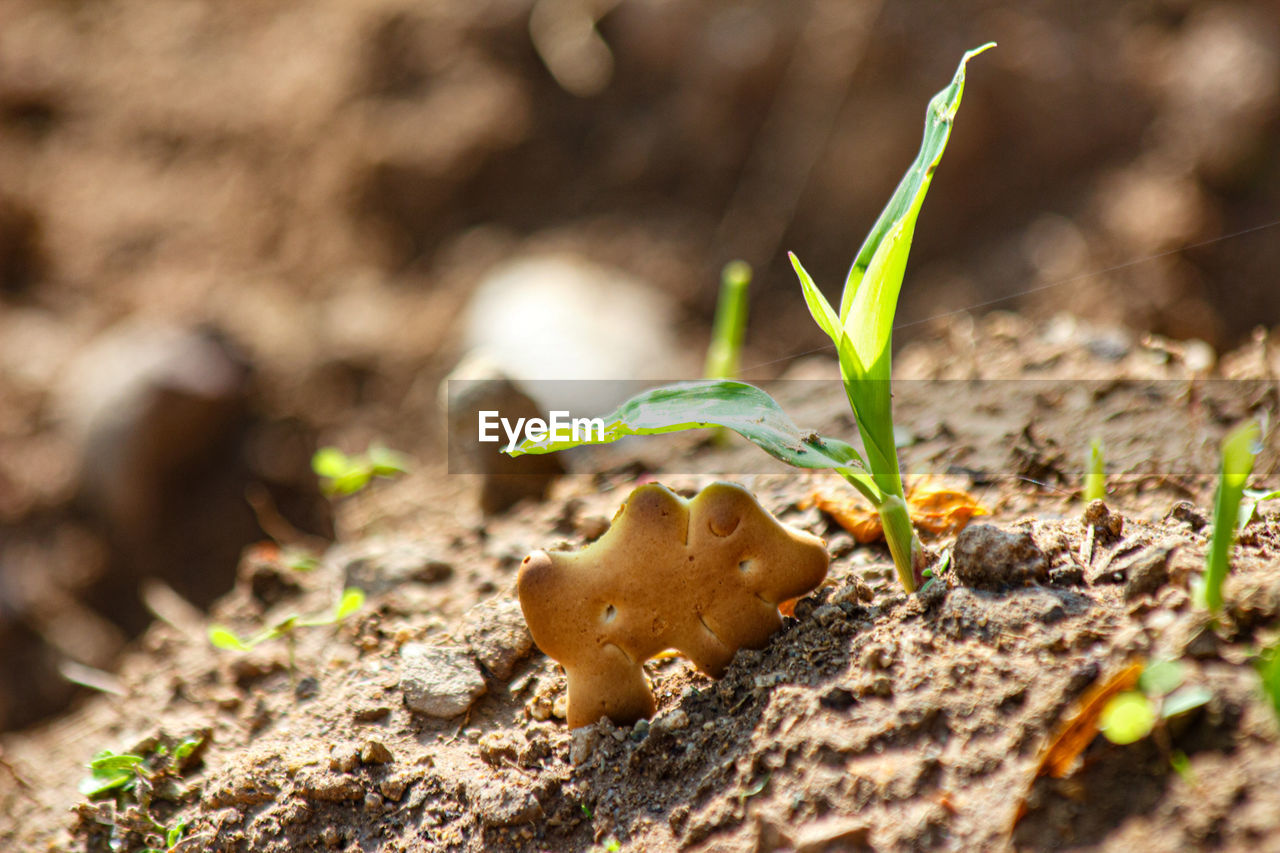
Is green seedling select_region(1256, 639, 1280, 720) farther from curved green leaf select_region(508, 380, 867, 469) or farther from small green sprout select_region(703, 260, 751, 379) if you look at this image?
small green sprout select_region(703, 260, 751, 379)

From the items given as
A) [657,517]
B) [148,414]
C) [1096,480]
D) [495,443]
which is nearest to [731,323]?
[495,443]

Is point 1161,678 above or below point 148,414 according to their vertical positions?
below

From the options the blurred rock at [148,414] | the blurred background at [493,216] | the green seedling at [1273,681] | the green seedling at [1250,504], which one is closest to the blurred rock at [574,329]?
the blurred background at [493,216]

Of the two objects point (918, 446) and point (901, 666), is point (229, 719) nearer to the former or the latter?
point (901, 666)

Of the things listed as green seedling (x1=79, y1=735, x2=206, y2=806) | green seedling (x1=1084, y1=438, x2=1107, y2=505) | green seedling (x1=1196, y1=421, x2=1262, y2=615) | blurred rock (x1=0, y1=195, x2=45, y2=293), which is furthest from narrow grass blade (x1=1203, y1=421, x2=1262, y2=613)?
blurred rock (x1=0, y1=195, x2=45, y2=293)

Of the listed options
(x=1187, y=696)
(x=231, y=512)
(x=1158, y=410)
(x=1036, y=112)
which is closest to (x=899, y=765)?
(x=1187, y=696)

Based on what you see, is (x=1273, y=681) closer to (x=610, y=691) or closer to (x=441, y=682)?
(x=610, y=691)
